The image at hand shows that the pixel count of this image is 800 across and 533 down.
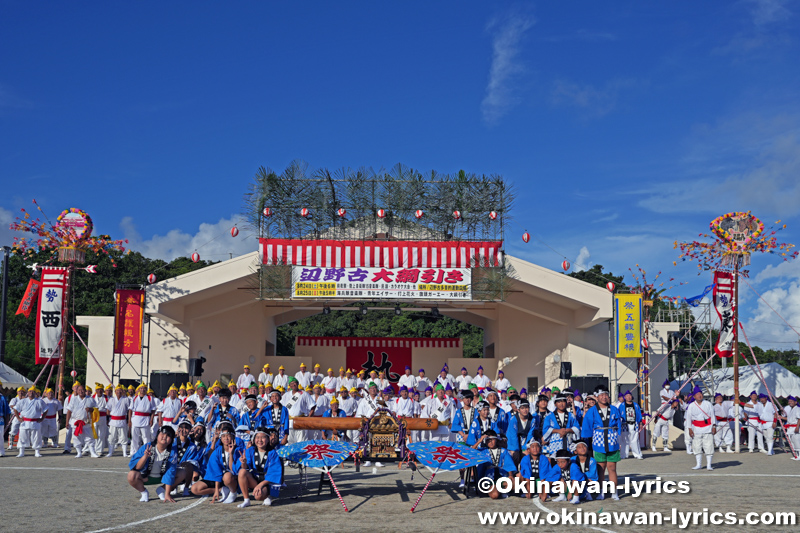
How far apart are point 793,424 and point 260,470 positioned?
12576 millimetres

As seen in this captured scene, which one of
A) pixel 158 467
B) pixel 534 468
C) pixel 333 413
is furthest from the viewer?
pixel 333 413

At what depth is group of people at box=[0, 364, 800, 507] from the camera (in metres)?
8.34

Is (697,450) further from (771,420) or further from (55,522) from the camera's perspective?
(55,522)

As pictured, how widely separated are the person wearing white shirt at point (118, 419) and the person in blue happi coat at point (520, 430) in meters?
8.79

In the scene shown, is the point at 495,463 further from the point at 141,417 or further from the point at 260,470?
the point at 141,417

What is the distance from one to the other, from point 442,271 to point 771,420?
8.54 metres

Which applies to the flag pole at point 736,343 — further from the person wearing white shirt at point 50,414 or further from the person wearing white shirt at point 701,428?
the person wearing white shirt at point 50,414

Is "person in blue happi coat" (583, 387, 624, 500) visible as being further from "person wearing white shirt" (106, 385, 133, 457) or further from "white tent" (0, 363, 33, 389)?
"white tent" (0, 363, 33, 389)

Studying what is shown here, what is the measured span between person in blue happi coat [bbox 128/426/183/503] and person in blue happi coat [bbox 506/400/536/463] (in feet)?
13.8

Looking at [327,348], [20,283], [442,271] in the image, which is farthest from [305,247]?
[20,283]

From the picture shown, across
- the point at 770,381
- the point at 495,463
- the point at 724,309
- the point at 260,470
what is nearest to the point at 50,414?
the point at 260,470

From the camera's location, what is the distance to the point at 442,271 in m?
18.6

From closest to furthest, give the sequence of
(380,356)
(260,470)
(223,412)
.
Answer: (260,470), (223,412), (380,356)

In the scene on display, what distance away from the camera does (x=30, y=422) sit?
14.0 m
